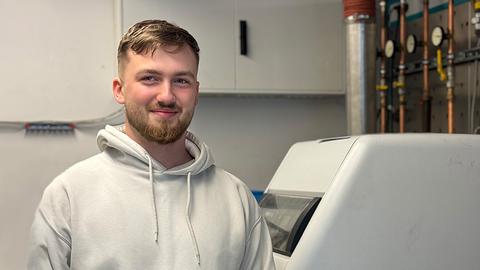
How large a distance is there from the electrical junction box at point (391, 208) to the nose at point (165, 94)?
0.58 m

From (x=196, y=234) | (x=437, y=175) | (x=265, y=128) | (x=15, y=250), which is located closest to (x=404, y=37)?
(x=265, y=128)

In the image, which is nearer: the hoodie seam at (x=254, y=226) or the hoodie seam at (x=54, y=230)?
the hoodie seam at (x=54, y=230)

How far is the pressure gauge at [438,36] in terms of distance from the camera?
8.06 ft

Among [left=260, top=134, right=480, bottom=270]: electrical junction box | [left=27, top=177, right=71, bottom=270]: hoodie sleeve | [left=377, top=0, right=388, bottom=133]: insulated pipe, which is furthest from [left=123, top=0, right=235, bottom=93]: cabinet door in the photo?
[left=27, top=177, right=71, bottom=270]: hoodie sleeve

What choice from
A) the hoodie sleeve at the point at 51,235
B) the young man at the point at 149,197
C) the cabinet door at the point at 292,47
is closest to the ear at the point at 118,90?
the young man at the point at 149,197

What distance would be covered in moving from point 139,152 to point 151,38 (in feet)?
0.82

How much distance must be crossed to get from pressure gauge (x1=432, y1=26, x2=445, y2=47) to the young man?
1485 millimetres

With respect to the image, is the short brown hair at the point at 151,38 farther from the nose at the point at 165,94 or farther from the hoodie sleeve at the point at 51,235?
the hoodie sleeve at the point at 51,235

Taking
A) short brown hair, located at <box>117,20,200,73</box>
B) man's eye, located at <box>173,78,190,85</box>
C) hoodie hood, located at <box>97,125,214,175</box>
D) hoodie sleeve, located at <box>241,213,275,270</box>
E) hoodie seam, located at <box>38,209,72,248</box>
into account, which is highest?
short brown hair, located at <box>117,20,200,73</box>

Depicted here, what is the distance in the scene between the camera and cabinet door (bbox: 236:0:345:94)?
9.12 feet

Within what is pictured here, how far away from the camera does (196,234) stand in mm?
1257

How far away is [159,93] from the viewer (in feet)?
4.08

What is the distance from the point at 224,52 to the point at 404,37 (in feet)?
2.78

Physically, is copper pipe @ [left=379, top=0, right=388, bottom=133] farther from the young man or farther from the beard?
the beard
